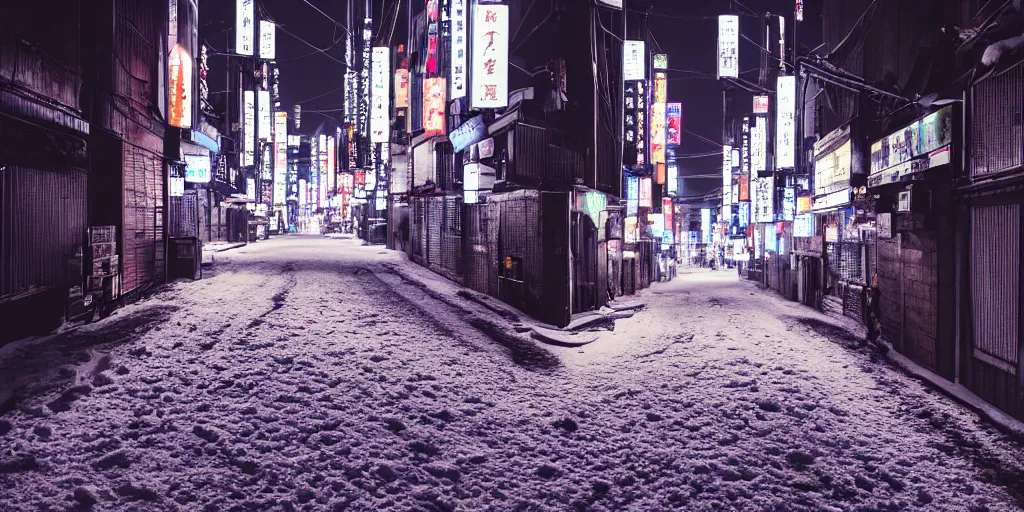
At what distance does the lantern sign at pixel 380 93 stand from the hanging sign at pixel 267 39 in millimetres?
7632

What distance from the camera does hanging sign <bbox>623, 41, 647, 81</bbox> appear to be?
2650 cm

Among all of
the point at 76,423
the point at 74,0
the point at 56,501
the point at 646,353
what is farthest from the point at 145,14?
the point at 646,353

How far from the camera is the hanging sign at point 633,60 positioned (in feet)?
86.9

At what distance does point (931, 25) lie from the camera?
1261cm

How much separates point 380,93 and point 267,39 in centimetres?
920

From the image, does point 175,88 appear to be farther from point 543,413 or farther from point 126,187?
point 543,413

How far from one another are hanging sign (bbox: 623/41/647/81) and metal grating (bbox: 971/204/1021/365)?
18545mm

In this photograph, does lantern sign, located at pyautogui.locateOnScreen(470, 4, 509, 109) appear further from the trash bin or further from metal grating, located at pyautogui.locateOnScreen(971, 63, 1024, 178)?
metal grating, located at pyautogui.locateOnScreen(971, 63, 1024, 178)

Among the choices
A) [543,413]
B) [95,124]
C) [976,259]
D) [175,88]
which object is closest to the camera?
[543,413]

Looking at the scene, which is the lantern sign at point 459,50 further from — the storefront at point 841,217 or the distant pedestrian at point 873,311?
the distant pedestrian at point 873,311

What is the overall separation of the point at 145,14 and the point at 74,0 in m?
4.81

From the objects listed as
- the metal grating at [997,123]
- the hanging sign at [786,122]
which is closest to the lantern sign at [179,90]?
the metal grating at [997,123]

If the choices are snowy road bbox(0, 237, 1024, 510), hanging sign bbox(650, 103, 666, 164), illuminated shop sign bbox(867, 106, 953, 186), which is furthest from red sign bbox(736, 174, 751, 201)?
snowy road bbox(0, 237, 1024, 510)

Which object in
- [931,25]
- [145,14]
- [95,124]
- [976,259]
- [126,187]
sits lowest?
[976,259]
